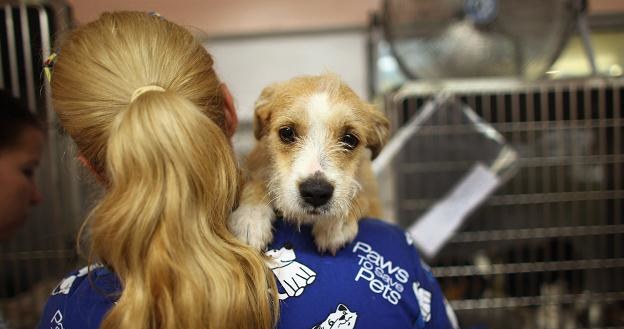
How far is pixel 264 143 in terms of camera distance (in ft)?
2.80

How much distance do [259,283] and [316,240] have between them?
0.42ft

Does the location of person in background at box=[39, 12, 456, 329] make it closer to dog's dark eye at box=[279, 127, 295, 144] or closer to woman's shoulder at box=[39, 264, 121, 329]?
woman's shoulder at box=[39, 264, 121, 329]

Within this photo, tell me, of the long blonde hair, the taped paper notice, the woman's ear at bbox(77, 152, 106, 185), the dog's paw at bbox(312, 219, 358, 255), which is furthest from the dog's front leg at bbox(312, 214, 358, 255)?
the taped paper notice

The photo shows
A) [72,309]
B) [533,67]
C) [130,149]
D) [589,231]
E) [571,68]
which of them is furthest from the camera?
[571,68]

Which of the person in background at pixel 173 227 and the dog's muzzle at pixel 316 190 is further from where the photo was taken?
the dog's muzzle at pixel 316 190

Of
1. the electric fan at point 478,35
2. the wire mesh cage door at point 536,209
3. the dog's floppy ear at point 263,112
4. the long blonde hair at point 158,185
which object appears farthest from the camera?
the wire mesh cage door at point 536,209

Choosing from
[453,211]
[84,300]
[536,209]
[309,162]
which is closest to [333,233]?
[309,162]

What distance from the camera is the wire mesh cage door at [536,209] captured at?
55.3 inches

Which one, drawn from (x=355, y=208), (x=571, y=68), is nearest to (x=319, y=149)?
(x=355, y=208)

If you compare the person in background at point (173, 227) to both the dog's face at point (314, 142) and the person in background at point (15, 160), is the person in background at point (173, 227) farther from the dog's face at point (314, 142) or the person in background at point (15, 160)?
the person in background at point (15, 160)

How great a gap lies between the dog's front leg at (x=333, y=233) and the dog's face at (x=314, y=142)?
0.04 ft

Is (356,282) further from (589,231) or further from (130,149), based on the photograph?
(589,231)

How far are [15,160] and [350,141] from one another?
0.87m

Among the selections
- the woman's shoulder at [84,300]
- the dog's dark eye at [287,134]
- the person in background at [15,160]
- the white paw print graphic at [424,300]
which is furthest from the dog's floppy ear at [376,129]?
the person in background at [15,160]
